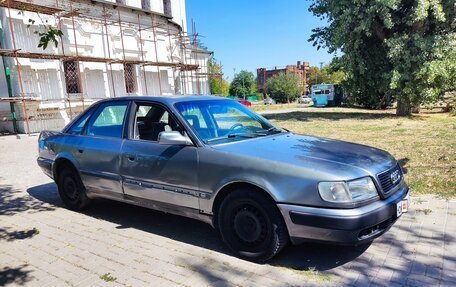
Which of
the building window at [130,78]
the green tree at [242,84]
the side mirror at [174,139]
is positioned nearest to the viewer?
the side mirror at [174,139]

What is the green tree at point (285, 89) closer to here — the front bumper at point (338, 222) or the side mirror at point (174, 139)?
the side mirror at point (174, 139)

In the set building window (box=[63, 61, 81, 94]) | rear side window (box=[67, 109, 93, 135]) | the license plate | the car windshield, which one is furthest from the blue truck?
the license plate

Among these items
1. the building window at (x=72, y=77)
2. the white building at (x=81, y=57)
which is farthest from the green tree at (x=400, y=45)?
the building window at (x=72, y=77)

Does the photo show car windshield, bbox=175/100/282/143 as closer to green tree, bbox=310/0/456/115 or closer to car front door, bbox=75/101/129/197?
car front door, bbox=75/101/129/197

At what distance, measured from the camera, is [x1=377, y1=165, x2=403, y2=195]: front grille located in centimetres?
335

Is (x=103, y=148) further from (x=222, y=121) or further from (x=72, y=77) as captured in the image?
(x=72, y=77)

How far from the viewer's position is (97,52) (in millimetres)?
21391

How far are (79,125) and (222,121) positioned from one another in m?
2.29

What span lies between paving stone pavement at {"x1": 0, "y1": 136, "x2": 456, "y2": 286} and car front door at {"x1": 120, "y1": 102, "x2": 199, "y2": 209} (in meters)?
0.56

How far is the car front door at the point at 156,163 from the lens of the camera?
3881mm

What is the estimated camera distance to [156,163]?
4102 mm

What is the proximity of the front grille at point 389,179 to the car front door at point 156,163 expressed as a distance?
5.92 feet

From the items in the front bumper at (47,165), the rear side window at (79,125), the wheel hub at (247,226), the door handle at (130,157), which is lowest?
the wheel hub at (247,226)

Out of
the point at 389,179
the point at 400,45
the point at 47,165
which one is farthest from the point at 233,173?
the point at 400,45
